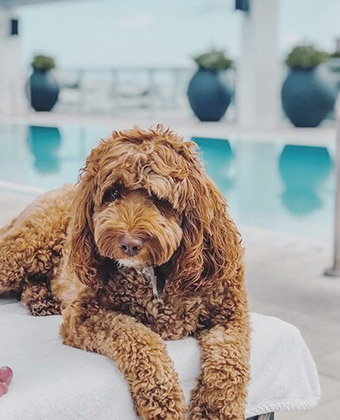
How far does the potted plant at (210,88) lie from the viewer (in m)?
16.8

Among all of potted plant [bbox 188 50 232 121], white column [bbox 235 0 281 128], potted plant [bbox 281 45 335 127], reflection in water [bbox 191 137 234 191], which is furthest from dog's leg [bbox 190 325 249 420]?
potted plant [bbox 188 50 232 121]

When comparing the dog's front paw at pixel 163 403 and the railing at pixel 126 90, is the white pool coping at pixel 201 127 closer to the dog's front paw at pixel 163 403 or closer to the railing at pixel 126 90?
the railing at pixel 126 90

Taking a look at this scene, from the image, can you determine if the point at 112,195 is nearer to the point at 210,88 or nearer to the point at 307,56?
the point at 307,56

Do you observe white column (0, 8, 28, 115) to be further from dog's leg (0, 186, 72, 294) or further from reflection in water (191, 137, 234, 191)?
dog's leg (0, 186, 72, 294)

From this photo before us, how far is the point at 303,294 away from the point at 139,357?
2.54 metres

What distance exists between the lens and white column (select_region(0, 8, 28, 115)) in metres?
21.1

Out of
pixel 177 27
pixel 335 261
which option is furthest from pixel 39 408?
pixel 177 27

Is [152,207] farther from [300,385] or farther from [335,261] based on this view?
[335,261]

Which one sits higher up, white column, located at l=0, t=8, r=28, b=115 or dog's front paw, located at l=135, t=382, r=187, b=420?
white column, located at l=0, t=8, r=28, b=115

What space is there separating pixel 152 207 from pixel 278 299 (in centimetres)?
253

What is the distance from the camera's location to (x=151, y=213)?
5.43ft

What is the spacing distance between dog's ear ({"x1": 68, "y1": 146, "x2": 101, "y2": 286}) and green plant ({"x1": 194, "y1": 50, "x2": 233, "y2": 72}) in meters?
15.4

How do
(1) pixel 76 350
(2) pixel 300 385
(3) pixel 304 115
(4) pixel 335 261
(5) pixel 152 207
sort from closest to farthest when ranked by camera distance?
1. (5) pixel 152 207
2. (1) pixel 76 350
3. (2) pixel 300 385
4. (4) pixel 335 261
5. (3) pixel 304 115

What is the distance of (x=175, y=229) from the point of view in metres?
1.70
